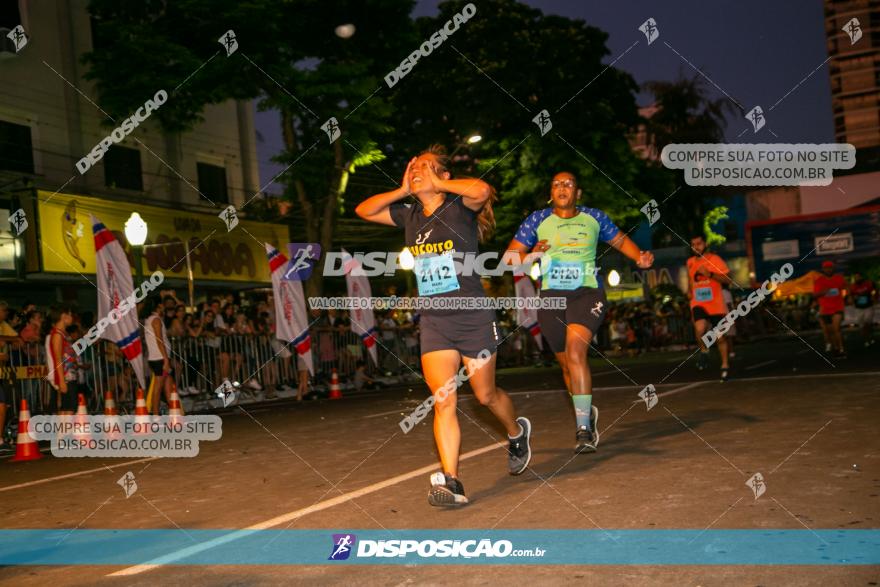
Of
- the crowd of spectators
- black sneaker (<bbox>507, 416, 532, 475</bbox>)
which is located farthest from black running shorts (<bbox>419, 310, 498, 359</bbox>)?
the crowd of spectators

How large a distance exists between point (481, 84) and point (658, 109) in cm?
1610

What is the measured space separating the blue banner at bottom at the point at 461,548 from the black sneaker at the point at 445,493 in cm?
52

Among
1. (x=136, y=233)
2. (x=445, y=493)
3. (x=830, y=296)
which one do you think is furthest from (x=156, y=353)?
(x=830, y=296)

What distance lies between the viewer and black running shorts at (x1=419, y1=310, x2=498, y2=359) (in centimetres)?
554

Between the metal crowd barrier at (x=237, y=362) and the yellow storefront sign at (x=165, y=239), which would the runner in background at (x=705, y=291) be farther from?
the yellow storefront sign at (x=165, y=239)

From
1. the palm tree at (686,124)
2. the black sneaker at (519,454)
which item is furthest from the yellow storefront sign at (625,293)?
the black sneaker at (519,454)

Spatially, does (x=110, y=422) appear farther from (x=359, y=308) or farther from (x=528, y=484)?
(x=359, y=308)

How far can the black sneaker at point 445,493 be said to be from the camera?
16.4ft

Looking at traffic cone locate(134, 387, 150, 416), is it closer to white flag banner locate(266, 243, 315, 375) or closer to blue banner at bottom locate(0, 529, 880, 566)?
white flag banner locate(266, 243, 315, 375)

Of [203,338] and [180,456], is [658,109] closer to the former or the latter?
[203,338]

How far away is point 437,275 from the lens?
5.54m

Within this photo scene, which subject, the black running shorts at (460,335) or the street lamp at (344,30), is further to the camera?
the street lamp at (344,30)

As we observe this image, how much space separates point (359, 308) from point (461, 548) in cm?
1557

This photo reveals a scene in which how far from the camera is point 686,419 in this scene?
27.2 ft
